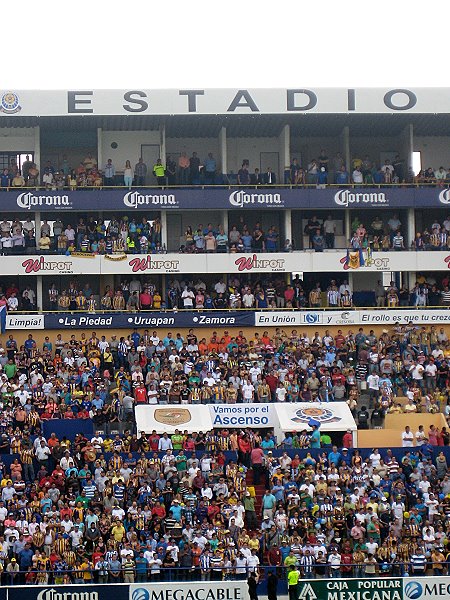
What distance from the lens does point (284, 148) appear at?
45875 millimetres

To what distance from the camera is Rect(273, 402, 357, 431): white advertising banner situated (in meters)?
34.6

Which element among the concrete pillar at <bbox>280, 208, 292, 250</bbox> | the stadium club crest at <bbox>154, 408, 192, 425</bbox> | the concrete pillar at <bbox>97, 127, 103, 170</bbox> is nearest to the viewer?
the stadium club crest at <bbox>154, 408, 192, 425</bbox>

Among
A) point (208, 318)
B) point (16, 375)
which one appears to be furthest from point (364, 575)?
point (208, 318)

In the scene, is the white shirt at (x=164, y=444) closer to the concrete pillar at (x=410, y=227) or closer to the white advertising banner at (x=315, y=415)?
the white advertising banner at (x=315, y=415)

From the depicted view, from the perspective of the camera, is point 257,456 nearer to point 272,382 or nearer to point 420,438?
point 420,438

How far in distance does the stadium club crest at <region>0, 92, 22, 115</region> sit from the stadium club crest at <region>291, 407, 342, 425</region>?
50.5 feet

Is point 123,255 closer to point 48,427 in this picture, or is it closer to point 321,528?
point 48,427

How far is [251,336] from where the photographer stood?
42125 millimetres

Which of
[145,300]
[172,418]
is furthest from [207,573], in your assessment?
[145,300]

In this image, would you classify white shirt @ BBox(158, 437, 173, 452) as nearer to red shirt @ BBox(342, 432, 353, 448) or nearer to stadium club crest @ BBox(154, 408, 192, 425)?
stadium club crest @ BBox(154, 408, 192, 425)

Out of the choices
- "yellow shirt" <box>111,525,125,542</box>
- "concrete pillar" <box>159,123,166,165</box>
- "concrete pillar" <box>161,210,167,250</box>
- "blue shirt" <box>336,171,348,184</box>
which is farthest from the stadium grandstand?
"blue shirt" <box>336,171,348,184</box>

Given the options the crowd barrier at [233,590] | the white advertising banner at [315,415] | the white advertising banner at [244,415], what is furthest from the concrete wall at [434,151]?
the crowd barrier at [233,590]

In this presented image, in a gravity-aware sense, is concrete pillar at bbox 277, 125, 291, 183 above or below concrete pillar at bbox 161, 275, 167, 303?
above

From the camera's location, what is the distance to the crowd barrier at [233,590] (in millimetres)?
25188
